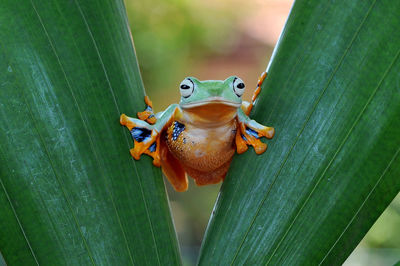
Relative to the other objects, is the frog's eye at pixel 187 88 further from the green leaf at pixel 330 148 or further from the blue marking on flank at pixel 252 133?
the green leaf at pixel 330 148

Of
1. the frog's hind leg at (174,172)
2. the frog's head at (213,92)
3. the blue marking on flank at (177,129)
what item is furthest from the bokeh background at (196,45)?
the frog's head at (213,92)

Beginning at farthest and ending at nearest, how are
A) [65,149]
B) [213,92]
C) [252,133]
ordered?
[213,92] < [252,133] < [65,149]

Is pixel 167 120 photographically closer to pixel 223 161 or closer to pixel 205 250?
pixel 223 161

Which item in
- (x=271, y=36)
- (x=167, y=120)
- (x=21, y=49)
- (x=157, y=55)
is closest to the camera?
(x=21, y=49)

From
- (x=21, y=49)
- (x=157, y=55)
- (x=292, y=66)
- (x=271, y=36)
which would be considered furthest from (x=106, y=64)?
(x=271, y=36)

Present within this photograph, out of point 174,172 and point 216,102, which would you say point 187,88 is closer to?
point 216,102

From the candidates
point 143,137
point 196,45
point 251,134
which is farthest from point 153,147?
point 196,45
